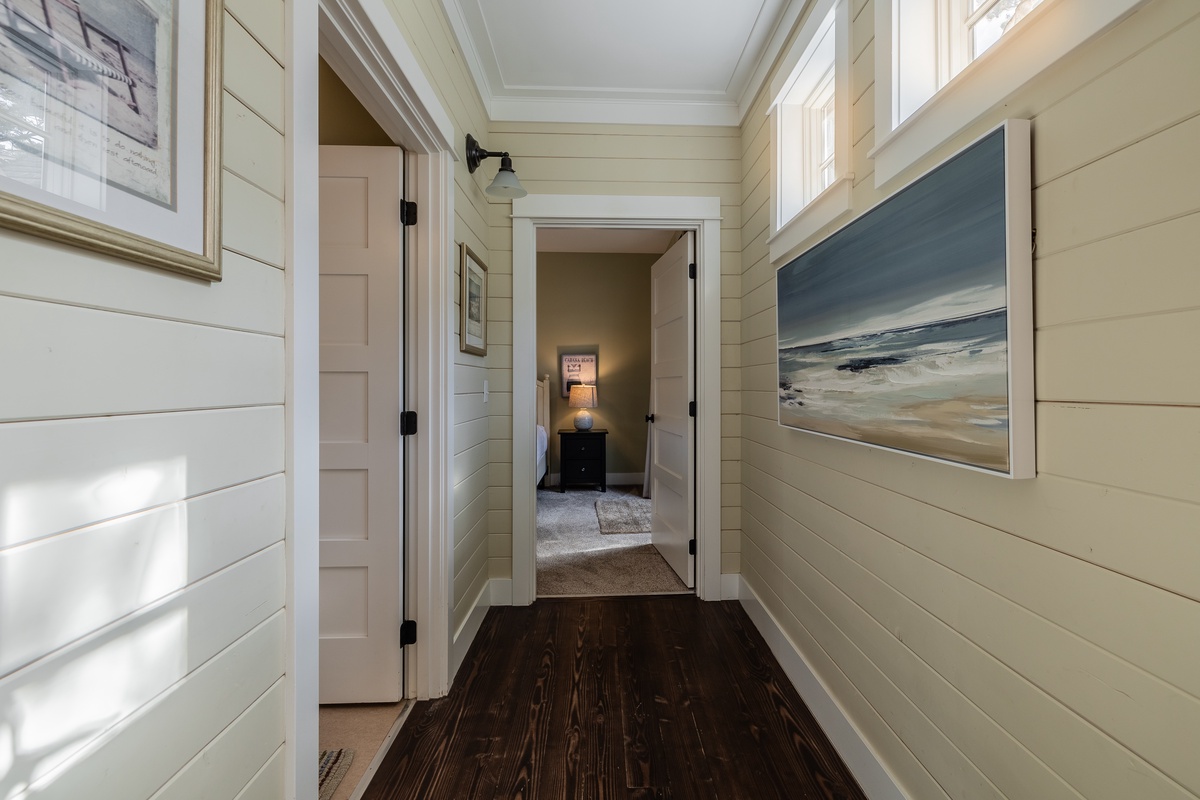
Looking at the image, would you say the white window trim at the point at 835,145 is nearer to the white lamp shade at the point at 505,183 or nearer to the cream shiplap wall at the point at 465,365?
the white lamp shade at the point at 505,183

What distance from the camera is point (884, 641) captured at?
57.1 inches

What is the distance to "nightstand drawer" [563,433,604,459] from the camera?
5.78 metres

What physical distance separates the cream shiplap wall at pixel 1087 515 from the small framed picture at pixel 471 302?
156cm

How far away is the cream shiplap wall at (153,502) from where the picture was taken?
551mm

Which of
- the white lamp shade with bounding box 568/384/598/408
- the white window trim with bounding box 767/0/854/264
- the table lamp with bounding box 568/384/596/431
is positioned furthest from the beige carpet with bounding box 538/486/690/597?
Result: the white window trim with bounding box 767/0/854/264

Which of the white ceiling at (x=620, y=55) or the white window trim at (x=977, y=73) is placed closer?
the white window trim at (x=977, y=73)

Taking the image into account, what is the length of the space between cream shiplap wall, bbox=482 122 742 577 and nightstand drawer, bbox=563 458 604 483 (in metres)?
3.00

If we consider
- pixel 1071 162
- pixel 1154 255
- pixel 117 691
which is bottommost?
pixel 117 691

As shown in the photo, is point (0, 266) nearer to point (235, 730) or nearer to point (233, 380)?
Answer: point (233, 380)

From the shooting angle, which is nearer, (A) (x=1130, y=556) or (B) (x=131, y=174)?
(B) (x=131, y=174)

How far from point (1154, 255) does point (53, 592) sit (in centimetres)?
145

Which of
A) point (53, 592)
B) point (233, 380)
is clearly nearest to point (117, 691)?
point (53, 592)

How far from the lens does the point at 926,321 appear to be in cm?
120

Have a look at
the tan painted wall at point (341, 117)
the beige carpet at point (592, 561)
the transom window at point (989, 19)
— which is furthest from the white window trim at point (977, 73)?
the beige carpet at point (592, 561)
